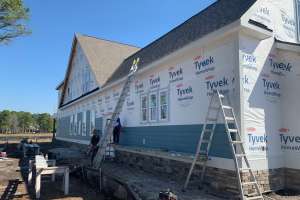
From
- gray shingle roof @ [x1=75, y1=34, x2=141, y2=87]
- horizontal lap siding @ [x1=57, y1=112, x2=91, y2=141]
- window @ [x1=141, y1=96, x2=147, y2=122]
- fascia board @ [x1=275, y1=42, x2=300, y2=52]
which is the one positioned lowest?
horizontal lap siding @ [x1=57, y1=112, x2=91, y2=141]

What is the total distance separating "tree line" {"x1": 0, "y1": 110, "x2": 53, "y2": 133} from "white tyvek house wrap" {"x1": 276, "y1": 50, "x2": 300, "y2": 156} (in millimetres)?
106919

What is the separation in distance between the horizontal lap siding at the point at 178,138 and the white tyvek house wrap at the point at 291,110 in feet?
6.12

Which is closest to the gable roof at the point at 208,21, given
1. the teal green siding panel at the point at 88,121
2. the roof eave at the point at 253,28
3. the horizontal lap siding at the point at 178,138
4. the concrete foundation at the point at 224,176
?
the roof eave at the point at 253,28

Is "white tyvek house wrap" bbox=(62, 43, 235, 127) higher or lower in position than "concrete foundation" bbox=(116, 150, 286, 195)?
higher

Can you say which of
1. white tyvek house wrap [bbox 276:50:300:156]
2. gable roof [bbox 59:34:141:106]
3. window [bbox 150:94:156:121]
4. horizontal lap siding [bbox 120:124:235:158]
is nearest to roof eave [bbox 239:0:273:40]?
white tyvek house wrap [bbox 276:50:300:156]

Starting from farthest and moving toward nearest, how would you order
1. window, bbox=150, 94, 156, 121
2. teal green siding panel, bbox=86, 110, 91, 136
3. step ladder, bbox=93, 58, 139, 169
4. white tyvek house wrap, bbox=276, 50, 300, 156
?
teal green siding panel, bbox=86, 110, 91, 136
window, bbox=150, 94, 156, 121
step ladder, bbox=93, 58, 139, 169
white tyvek house wrap, bbox=276, 50, 300, 156

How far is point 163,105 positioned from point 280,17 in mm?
5216

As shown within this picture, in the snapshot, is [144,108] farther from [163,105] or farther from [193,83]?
[193,83]

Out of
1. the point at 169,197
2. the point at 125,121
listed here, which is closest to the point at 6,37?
the point at 125,121

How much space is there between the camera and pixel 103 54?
19438mm

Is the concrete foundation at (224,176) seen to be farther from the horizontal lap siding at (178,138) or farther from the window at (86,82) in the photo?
the window at (86,82)

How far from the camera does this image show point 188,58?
865 centimetres

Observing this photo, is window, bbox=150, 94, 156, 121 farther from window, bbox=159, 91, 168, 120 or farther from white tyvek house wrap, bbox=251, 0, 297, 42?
white tyvek house wrap, bbox=251, 0, 297, 42

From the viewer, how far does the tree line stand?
3807 inches
